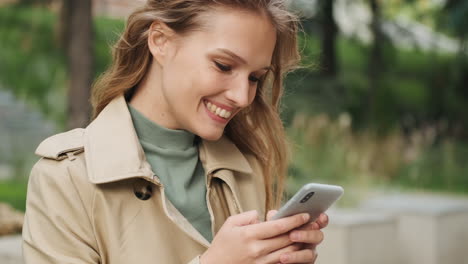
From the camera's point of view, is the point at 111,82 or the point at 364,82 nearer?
the point at 111,82

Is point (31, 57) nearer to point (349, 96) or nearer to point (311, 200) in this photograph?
point (349, 96)

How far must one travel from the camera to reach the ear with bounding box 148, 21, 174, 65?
217 centimetres

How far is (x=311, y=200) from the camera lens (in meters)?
1.93

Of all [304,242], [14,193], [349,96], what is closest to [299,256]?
[304,242]

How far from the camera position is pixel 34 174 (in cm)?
205

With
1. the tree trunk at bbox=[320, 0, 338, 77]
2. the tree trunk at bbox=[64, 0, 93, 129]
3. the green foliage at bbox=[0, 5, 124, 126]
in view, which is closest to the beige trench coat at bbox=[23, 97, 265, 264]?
the tree trunk at bbox=[64, 0, 93, 129]

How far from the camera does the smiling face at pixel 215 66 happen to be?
2062 mm

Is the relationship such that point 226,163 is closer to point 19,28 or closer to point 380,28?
point 19,28

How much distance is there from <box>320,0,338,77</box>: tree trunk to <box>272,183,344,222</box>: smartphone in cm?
947

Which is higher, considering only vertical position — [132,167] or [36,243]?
[132,167]

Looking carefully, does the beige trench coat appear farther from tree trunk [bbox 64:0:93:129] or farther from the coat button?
tree trunk [bbox 64:0:93:129]

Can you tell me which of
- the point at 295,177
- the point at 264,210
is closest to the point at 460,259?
the point at 295,177

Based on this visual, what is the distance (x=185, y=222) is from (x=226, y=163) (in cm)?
28

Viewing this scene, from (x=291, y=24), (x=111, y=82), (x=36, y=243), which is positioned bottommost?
(x=36, y=243)
